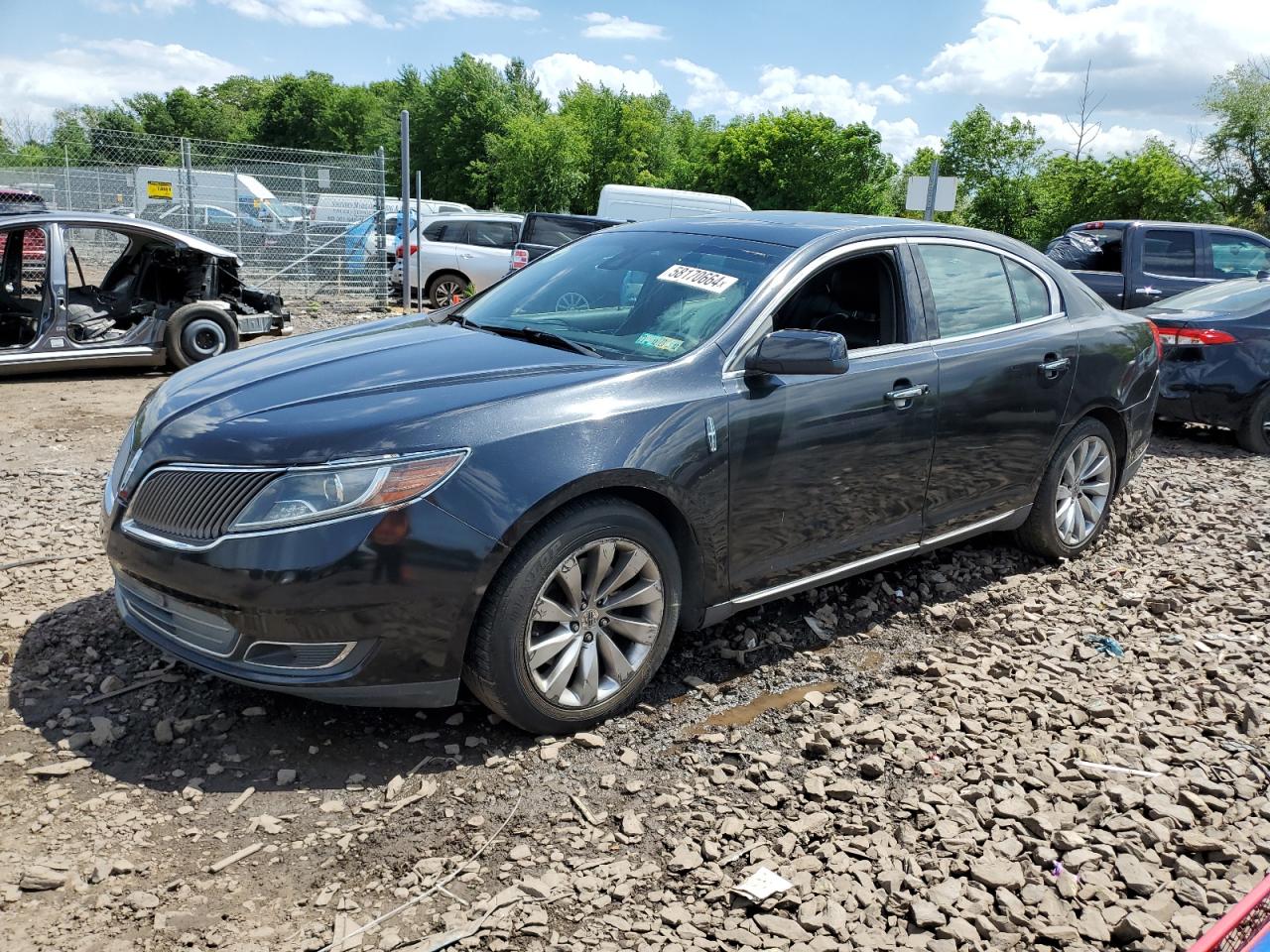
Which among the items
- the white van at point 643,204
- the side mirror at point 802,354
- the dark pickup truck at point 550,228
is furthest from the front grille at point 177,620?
the white van at point 643,204

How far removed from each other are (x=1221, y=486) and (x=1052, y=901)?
5507mm

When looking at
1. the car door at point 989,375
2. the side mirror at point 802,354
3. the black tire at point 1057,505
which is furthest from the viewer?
the black tire at point 1057,505

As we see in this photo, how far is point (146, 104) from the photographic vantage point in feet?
289

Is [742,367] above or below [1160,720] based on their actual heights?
above

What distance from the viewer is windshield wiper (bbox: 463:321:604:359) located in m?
3.87

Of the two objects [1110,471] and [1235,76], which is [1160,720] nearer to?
[1110,471]

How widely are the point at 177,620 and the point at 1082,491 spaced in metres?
4.36

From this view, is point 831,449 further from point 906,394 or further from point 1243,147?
point 1243,147

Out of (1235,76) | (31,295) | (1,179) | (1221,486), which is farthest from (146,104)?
(1221,486)

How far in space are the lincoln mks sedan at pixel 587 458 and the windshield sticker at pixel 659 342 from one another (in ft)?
0.04

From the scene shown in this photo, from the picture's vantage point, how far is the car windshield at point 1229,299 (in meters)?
8.84

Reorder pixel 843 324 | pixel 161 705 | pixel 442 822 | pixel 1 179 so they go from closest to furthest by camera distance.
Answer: pixel 442 822 → pixel 161 705 → pixel 843 324 → pixel 1 179

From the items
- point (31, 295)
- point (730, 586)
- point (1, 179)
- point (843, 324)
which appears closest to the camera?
point (730, 586)

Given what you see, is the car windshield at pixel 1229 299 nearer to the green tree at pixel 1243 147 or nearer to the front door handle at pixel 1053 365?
the front door handle at pixel 1053 365
